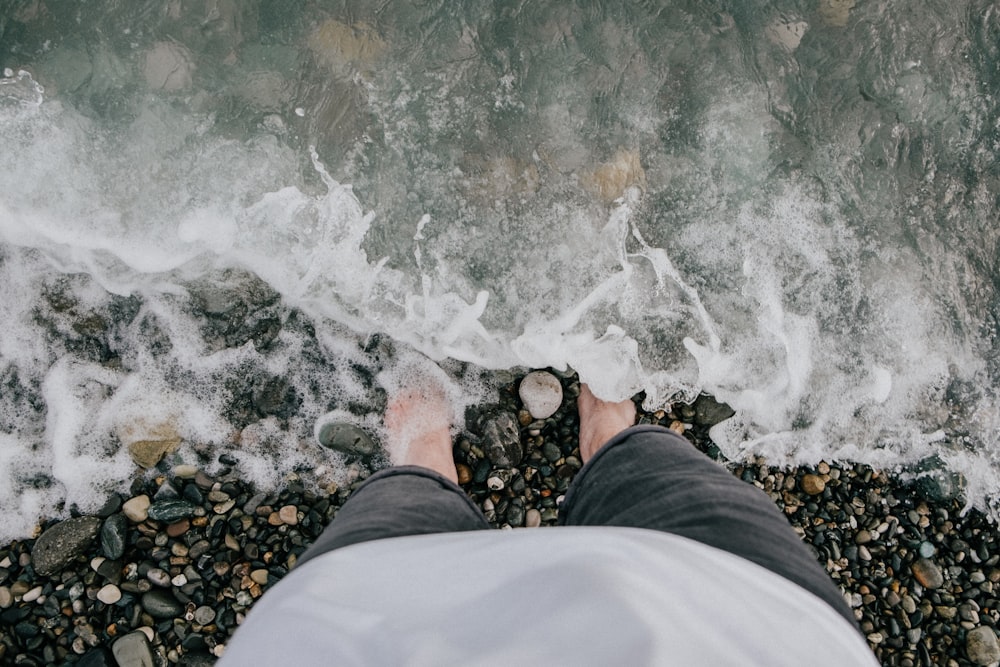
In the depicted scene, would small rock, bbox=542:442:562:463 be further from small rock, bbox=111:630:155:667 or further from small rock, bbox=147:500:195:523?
small rock, bbox=111:630:155:667

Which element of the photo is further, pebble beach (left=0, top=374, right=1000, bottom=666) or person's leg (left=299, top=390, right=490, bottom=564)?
pebble beach (left=0, top=374, right=1000, bottom=666)

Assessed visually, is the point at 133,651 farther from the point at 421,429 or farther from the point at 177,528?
the point at 421,429

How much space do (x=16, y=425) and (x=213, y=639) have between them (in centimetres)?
102

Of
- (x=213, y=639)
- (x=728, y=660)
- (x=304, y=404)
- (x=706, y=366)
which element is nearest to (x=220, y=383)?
(x=304, y=404)

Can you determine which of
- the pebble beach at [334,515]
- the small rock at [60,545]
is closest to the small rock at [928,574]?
the pebble beach at [334,515]

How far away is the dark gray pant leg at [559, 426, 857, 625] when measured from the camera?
1434 millimetres

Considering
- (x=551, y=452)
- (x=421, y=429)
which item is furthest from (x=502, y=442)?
(x=421, y=429)

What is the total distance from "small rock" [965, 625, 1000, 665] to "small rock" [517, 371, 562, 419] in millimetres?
1636

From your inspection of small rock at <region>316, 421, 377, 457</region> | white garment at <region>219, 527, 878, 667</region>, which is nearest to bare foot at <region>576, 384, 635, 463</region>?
small rock at <region>316, 421, 377, 457</region>

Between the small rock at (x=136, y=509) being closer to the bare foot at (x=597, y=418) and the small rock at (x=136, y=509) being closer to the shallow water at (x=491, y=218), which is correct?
the shallow water at (x=491, y=218)

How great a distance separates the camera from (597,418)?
2.33m

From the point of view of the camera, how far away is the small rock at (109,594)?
2.20 metres

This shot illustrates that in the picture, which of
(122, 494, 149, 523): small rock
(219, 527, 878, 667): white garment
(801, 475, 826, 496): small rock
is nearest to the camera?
(219, 527, 878, 667): white garment

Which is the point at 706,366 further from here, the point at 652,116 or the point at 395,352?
the point at 395,352
